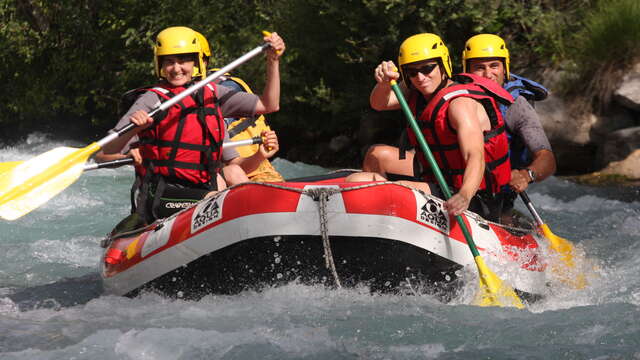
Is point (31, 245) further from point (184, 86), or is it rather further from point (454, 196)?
point (454, 196)

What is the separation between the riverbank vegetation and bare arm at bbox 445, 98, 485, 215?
6.76m

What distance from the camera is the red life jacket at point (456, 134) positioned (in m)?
4.64

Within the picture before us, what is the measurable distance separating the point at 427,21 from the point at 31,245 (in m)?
6.28

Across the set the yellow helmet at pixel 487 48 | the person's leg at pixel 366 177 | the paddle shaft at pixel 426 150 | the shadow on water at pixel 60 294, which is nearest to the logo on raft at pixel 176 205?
the shadow on water at pixel 60 294

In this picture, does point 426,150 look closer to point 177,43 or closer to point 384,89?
point 384,89

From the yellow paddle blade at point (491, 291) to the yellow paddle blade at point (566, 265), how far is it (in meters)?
0.74

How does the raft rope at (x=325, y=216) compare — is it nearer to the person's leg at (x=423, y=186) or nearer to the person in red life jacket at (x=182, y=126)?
the person's leg at (x=423, y=186)

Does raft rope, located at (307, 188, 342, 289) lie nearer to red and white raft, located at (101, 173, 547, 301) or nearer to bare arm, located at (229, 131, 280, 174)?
red and white raft, located at (101, 173, 547, 301)

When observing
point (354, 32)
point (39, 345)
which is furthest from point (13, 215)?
point (354, 32)

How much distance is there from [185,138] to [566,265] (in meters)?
2.39

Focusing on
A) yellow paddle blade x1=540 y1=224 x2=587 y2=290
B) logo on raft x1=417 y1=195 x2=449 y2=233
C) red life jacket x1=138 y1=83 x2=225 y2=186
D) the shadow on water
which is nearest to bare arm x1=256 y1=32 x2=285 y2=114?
red life jacket x1=138 y1=83 x2=225 y2=186

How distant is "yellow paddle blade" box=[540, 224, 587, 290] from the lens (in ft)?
17.1

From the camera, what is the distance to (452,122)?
455 cm

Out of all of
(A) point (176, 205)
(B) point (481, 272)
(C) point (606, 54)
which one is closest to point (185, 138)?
(A) point (176, 205)
